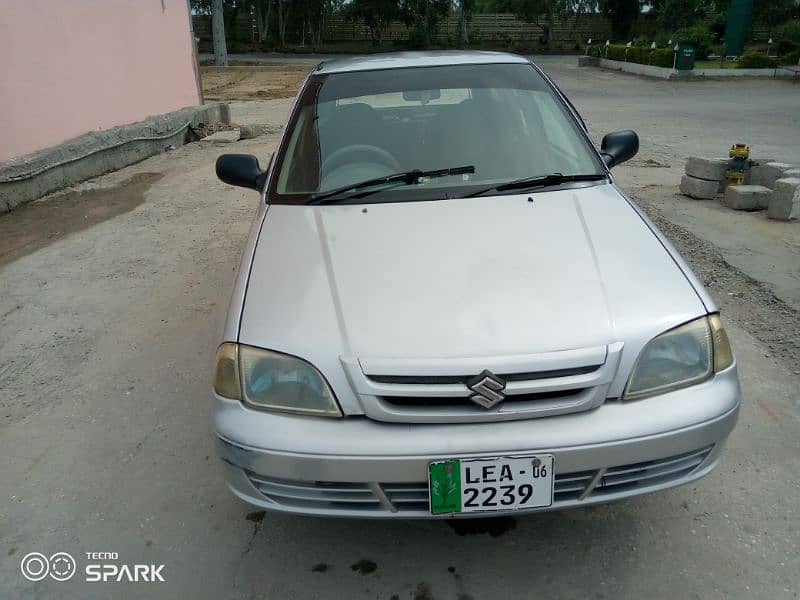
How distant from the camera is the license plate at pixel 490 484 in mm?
1697

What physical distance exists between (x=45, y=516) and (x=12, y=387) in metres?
1.16

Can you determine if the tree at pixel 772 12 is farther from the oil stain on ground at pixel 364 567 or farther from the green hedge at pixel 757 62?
the oil stain on ground at pixel 364 567

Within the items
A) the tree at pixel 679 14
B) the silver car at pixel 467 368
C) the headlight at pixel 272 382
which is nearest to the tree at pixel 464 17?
the tree at pixel 679 14

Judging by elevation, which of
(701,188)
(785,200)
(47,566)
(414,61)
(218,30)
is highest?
(414,61)

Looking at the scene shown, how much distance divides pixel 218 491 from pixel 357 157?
4.92 ft

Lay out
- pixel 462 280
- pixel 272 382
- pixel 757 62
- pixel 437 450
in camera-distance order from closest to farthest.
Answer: pixel 437 450
pixel 272 382
pixel 462 280
pixel 757 62

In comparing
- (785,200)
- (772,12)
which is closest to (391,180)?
(785,200)

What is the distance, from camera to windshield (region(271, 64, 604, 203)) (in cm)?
264

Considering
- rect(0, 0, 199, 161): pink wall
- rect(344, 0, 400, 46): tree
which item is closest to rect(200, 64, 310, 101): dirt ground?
rect(0, 0, 199, 161): pink wall

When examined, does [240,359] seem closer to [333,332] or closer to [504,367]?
[333,332]

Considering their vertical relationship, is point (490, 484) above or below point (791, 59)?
below

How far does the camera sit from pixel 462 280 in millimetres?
1972

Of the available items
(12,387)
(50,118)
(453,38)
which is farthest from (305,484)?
(453,38)
